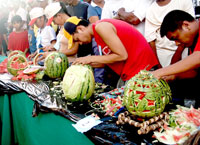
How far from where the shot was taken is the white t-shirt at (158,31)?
8.65 feet

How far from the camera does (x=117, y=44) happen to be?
2111 millimetres

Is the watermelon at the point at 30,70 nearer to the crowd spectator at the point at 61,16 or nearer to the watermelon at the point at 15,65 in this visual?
the watermelon at the point at 15,65

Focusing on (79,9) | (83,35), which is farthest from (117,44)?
(79,9)

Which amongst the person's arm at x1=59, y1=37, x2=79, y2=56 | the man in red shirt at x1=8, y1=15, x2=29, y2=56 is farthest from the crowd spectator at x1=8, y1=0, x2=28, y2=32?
the person's arm at x1=59, y1=37, x2=79, y2=56

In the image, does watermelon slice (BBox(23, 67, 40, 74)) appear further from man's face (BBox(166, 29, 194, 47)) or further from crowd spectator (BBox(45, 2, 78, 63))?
man's face (BBox(166, 29, 194, 47))

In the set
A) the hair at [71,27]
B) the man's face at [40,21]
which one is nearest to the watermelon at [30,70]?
the hair at [71,27]

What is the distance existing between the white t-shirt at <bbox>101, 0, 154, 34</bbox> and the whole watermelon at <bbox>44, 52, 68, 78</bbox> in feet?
3.80

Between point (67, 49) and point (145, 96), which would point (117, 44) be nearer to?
point (145, 96)

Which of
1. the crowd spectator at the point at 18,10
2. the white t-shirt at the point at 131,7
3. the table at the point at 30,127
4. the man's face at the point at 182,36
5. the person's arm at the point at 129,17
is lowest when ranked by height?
the table at the point at 30,127

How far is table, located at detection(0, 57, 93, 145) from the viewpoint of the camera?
67.5 inches

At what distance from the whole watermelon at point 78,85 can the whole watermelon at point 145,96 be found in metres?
0.57

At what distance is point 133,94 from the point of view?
1383 millimetres

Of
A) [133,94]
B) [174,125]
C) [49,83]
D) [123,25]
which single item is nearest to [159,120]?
[174,125]

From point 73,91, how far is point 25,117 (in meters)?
1.04
